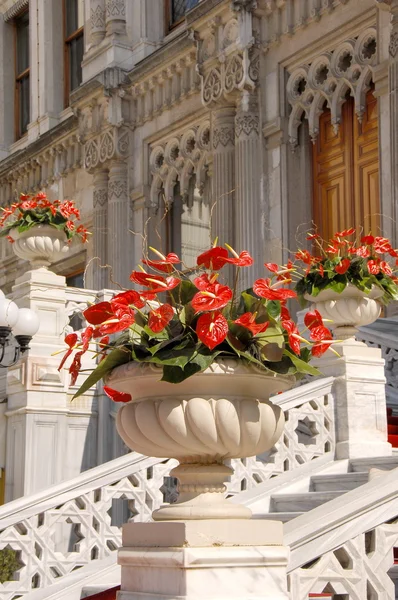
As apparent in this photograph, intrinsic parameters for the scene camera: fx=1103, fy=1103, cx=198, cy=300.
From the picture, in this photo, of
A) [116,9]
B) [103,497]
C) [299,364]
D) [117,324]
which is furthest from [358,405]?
[116,9]

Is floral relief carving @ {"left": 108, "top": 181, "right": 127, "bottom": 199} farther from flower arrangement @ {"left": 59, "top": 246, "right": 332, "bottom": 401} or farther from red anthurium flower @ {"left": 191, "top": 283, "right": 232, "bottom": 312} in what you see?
red anthurium flower @ {"left": 191, "top": 283, "right": 232, "bottom": 312}

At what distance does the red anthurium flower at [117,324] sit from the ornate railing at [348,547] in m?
1.33

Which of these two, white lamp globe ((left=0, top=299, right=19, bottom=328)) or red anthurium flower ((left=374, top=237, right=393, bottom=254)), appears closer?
white lamp globe ((left=0, top=299, right=19, bottom=328))

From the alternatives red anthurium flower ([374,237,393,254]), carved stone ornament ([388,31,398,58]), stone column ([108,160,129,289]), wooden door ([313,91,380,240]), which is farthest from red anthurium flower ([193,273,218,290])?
stone column ([108,160,129,289])

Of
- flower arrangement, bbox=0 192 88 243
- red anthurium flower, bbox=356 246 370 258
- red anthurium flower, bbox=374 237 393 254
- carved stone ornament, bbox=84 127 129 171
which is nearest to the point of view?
red anthurium flower, bbox=356 246 370 258

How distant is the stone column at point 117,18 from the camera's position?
19.7 meters

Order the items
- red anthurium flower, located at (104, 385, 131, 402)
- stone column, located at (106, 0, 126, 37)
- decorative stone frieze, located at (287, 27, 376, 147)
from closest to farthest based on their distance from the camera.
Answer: red anthurium flower, located at (104, 385, 131, 402)
decorative stone frieze, located at (287, 27, 376, 147)
stone column, located at (106, 0, 126, 37)

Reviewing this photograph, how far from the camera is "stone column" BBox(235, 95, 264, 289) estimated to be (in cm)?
1561

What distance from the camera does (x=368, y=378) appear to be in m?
8.85

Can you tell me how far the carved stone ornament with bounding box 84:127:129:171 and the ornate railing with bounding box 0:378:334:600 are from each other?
11.0 metres

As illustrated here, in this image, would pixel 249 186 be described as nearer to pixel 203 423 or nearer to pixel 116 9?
pixel 116 9

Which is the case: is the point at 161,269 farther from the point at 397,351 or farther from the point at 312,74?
the point at 312,74

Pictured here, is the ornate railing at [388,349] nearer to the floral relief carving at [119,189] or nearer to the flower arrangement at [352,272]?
the flower arrangement at [352,272]

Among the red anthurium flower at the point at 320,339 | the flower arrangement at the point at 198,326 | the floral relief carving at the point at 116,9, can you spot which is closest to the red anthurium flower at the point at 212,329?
the flower arrangement at the point at 198,326
